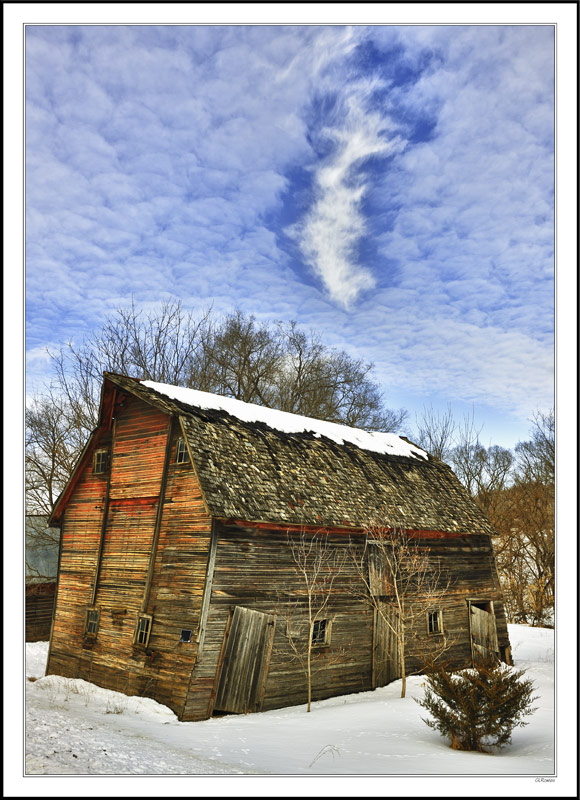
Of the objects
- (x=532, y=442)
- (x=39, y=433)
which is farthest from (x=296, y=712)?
(x=532, y=442)

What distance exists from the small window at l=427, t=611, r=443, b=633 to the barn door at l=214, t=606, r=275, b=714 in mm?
6464

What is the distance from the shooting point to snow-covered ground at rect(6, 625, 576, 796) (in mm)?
6488

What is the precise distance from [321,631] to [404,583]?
11.4 ft

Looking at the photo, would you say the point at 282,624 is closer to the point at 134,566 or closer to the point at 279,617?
the point at 279,617

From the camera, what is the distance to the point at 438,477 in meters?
21.1

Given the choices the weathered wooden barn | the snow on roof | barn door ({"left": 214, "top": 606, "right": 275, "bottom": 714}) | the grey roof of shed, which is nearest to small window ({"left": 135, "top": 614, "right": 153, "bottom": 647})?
the weathered wooden barn

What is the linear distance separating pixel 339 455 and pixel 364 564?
12.0 ft

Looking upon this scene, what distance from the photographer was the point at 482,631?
750 inches

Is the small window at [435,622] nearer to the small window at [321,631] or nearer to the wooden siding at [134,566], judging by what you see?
the small window at [321,631]

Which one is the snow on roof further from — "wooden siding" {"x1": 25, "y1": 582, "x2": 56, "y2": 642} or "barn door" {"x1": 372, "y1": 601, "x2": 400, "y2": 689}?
"wooden siding" {"x1": 25, "y1": 582, "x2": 56, "y2": 642}

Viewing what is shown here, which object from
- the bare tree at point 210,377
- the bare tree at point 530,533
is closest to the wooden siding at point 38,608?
the bare tree at point 210,377

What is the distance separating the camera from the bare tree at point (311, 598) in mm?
14172

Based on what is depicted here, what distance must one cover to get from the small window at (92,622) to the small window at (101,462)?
3.81m

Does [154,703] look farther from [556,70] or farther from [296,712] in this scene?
[556,70]
